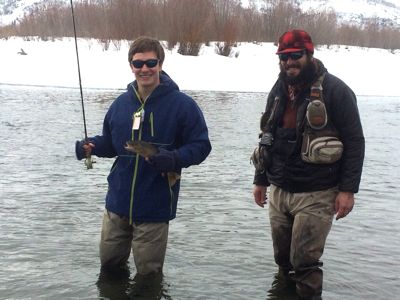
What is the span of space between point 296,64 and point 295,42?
16 cm

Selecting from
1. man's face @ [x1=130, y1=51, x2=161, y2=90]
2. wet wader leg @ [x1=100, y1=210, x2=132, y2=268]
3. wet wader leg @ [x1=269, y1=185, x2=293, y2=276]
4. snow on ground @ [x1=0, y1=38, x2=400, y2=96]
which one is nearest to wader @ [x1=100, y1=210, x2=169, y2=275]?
wet wader leg @ [x1=100, y1=210, x2=132, y2=268]

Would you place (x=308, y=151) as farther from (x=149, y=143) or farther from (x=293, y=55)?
(x=149, y=143)

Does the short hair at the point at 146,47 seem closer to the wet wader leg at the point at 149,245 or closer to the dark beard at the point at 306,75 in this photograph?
the dark beard at the point at 306,75

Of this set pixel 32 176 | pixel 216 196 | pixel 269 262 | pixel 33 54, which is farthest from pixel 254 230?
pixel 33 54

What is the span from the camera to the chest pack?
164 inches

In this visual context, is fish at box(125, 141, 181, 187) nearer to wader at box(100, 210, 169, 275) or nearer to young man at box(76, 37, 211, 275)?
young man at box(76, 37, 211, 275)

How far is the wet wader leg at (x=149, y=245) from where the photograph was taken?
14.7 ft

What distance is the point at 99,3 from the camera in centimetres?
3316

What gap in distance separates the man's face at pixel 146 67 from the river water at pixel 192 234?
5.88 ft

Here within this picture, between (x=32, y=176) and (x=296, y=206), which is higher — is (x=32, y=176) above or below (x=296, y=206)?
below

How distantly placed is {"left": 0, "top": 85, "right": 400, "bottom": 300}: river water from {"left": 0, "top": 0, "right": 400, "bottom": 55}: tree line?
20.5 meters

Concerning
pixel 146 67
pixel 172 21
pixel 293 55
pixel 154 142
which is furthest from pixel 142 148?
pixel 172 21

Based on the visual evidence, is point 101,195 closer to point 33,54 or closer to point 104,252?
point 104,252

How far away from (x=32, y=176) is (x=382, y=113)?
16.0m
